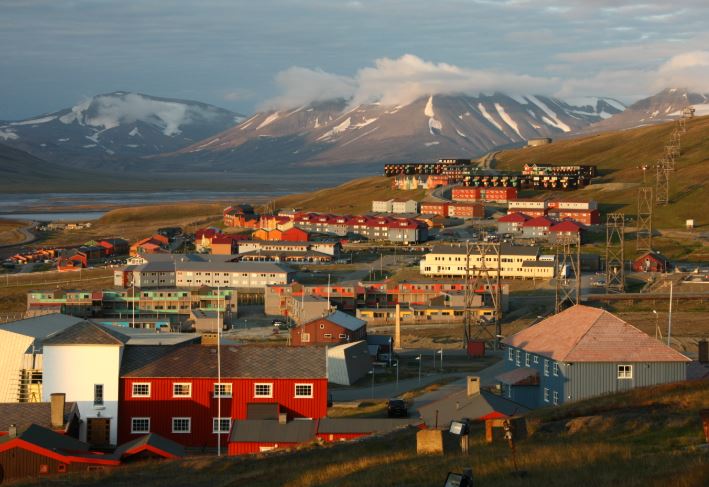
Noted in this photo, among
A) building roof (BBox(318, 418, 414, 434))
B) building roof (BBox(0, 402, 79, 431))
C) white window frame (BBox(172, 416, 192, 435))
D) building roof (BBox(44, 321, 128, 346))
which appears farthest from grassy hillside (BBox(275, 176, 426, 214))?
building roof (BBox(318, 418, 414, 434))

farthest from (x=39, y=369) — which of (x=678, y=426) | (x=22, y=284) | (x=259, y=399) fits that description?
(x=22, y=284)

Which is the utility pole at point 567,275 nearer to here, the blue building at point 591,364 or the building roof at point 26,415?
the blue building at point 591,364

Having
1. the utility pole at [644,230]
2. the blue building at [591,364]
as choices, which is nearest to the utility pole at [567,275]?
the utility pole at [644,230]

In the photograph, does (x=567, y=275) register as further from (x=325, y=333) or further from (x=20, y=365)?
(x=20, y=365)

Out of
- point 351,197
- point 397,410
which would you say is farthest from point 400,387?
point 351,197

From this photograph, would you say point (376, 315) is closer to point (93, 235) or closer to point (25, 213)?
point (93, 235)

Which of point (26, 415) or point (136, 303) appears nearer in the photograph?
point (26, 415)
